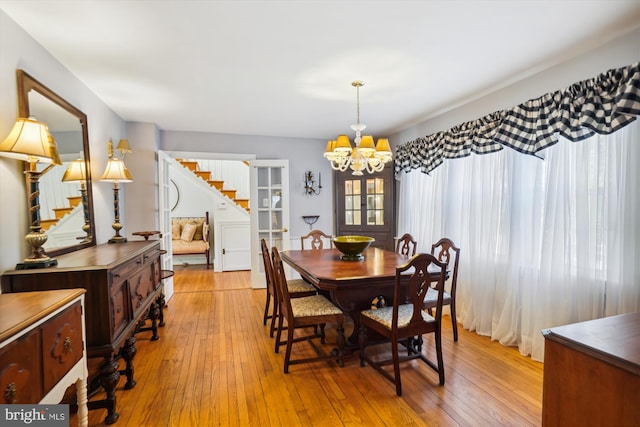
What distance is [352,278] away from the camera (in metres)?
Result: 2.35

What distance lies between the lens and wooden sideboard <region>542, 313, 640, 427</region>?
3.42 feet

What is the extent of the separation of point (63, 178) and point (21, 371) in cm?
173

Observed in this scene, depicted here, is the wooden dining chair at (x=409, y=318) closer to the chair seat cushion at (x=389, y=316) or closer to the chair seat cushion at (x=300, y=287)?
the chair seat cushion at (x=389, y=316)

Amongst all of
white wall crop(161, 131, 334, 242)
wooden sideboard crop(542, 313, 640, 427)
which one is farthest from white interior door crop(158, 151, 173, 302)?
wooden sideboard crop(542, 313, 640, 427)

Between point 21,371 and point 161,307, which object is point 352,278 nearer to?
point 21,371

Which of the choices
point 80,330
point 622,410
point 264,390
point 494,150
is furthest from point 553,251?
point 80,330

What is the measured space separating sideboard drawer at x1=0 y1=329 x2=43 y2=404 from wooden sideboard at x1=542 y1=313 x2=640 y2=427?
76.9 inches

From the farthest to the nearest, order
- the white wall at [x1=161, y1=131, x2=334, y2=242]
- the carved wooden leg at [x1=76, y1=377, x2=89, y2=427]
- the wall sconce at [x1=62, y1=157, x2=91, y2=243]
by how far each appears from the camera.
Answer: the white wall at [x1=161, y1=131, x2=334, y2=242] → the wall sconce at [x1=62, y1=157, x2=91, y2=243] → the carved wooden leg at [x1=76, y1=377, x2=89, y2=427]

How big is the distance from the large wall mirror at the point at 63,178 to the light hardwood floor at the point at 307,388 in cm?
117

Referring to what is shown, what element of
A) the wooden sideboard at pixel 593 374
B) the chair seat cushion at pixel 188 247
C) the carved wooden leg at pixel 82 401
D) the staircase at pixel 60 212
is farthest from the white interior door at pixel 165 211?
the wooden sideboard at pixel 593 374

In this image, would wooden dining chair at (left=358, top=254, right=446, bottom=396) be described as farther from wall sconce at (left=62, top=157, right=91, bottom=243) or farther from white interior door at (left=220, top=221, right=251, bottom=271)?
white interior door at (left=220, top=221, right=251, bottom=271)

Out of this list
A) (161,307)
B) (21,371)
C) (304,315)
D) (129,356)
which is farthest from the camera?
(161,307)

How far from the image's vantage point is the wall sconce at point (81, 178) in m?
2.45

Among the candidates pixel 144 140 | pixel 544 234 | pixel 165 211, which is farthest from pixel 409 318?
pixel 144 140
